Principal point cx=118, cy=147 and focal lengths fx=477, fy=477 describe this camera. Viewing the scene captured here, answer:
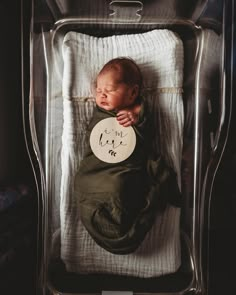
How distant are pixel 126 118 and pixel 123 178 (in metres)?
0.11

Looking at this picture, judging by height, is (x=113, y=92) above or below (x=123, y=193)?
above

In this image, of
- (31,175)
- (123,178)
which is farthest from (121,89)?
(31,175)

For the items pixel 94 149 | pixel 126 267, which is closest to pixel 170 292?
pixel 126 267

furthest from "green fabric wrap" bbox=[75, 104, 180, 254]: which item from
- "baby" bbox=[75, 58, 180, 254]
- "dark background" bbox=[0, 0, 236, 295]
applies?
"dark background" bbox=[0, 0, 236, 295]

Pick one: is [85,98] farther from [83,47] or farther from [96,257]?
[96,257]

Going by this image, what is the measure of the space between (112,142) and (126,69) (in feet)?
0.46

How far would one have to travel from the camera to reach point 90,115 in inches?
36.9

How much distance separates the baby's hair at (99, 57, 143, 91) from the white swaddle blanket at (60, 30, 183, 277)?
0.04 metres

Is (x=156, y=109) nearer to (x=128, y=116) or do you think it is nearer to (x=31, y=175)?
(x=128, y=116)

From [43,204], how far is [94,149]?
0.16 meters

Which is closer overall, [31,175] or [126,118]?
[126,118]

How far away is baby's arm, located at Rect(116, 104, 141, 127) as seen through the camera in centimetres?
90

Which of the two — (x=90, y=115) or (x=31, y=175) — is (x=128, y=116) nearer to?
(x=90, y=115)

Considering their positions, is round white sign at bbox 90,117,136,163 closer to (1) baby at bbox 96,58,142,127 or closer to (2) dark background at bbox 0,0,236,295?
(1) baby at bbox 96,58,142,127
